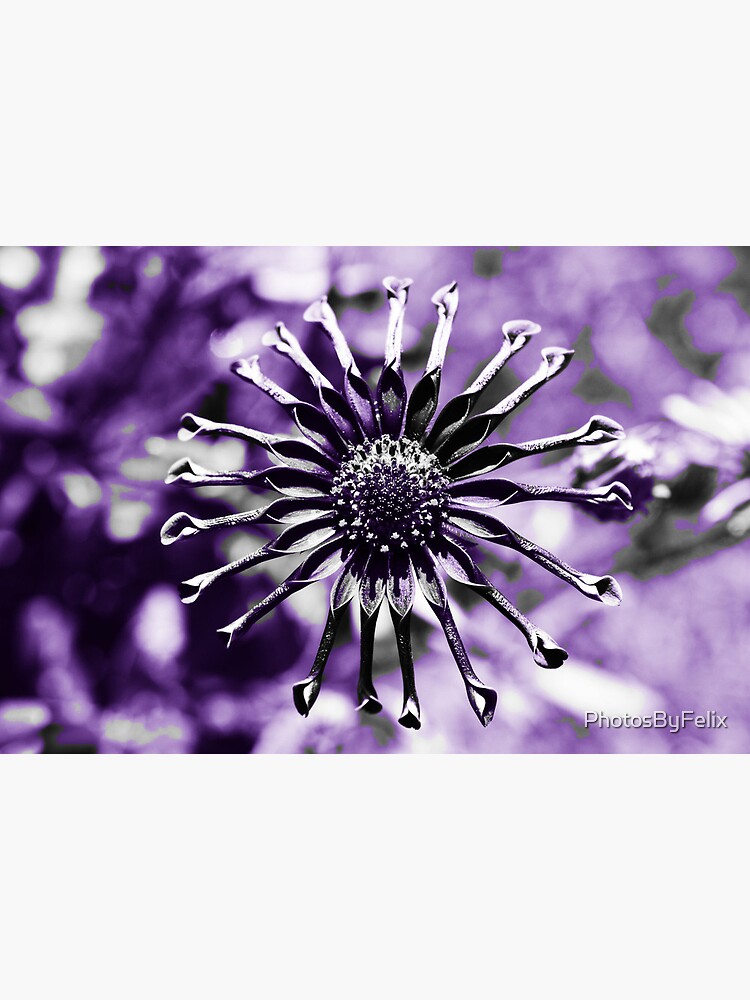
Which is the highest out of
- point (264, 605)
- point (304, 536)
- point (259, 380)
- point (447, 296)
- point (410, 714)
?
point (447, 296)

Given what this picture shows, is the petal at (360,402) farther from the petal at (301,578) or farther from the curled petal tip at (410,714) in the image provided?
the curled petal tip at (410,714)

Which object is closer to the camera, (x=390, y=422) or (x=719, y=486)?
(x=390, y=422)

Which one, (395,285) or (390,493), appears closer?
(390,493)

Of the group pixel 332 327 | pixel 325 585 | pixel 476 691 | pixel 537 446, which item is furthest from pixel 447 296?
pixel 476 691

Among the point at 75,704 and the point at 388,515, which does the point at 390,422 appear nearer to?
the point at 388,515

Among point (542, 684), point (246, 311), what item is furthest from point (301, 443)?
point (542, 684)

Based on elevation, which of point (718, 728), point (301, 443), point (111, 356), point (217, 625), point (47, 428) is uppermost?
point (111, 356)

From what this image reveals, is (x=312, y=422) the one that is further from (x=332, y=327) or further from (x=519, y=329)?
(x=519, y=329)

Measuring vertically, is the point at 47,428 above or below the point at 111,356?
below
